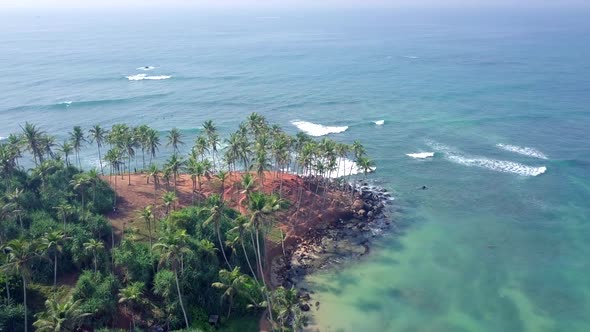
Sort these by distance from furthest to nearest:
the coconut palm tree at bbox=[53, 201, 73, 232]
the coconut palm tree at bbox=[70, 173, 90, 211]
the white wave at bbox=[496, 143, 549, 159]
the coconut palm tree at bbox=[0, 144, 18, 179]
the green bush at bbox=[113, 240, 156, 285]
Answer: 1. the white wave at bbox=[496, 143, 549, 159]
2. the coconut palm tree at bbox=[0, 144, 18, 179]
3. the coconut palm tree at bbox=[70, 173, 90, 211]
4. the coconut palm tree at bbox=[53, 201, 73, 232]
5. the green bush at bbox=[113, 240, 156, 285]

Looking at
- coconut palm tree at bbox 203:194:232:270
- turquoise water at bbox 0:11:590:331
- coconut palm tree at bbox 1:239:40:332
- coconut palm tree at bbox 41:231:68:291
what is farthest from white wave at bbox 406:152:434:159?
coconut palm tree at bbox 1:239:40:332

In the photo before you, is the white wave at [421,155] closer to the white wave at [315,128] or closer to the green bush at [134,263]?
the white wave at [315,128]

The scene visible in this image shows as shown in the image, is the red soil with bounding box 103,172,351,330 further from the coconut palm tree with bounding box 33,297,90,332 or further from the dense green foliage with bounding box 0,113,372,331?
the coconut palm tree with bounding box 33,297,90,332

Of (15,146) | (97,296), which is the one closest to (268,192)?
Answer: (97,296)

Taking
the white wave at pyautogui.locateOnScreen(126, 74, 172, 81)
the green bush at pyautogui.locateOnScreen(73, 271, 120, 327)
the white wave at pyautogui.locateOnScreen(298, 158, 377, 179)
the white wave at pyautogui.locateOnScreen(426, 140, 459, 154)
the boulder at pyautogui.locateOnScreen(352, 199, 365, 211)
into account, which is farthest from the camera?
the white wave at pyautogui.locateOnScreen(126, 74, 172, 81)

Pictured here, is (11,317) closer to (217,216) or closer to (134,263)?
(134,263)

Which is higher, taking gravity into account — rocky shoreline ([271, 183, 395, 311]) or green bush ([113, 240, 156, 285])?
green bush ([113, 240, 156, 285])
